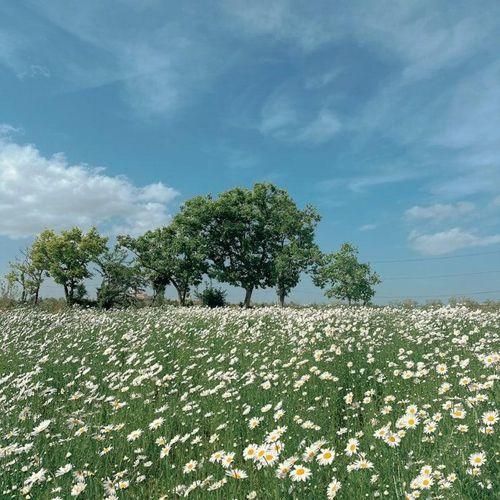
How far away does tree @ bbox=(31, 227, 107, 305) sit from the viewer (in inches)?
1821

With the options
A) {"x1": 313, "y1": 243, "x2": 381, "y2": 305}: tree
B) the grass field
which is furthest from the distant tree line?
the grass field

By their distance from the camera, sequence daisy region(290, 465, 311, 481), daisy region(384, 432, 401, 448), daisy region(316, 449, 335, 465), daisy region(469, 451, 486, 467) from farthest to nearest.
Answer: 1. daisy region(384, 432, 401, 448)
2. daisy region(316, 449, 335, 465)
3. daisy region(469, 451, 486, 467)
4. daisy region(290, 465, 311, 481)

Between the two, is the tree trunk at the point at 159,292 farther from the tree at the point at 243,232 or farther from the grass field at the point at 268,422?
the grass field at the point at 268,422

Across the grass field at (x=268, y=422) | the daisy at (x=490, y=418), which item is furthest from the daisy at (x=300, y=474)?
the daisy at (x=490, y=418)

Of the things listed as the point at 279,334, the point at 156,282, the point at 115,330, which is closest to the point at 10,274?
the point at 156,282

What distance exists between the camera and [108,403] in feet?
25.5

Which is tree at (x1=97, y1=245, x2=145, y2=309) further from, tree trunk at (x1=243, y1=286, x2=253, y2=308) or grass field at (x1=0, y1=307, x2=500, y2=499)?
grass field at (x1=0, y1=307, x2=500, y2=499)

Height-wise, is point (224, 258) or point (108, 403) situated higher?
point (224, 258)

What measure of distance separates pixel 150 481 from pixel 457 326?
872cm

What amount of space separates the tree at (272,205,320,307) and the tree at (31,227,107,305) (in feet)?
55.9

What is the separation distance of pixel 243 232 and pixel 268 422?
3785 cm

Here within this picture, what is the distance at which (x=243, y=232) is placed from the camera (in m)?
43.7

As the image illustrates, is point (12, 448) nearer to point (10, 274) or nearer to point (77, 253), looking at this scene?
point (77, 253)

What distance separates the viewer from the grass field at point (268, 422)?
12.9 ft
